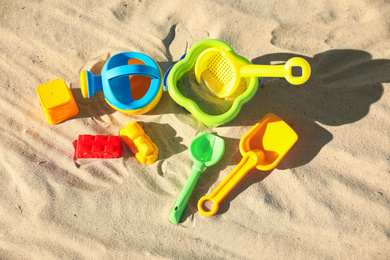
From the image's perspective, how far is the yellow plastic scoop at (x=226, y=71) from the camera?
131cm

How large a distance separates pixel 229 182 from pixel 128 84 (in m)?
0.65

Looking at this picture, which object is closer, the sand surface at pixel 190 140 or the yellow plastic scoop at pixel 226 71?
the yellow plastic scoop at pixel 226 71

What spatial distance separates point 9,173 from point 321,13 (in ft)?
5.70

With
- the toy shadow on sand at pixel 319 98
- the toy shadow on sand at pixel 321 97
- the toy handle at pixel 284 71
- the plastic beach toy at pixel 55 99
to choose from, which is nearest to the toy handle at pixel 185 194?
the toy shadow on sand at pixel 319 98

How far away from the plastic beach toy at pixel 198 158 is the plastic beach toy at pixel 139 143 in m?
0.19

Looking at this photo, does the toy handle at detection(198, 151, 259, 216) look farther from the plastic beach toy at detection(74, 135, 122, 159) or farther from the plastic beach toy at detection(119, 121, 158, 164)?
A: the plastic beach toy at detection(74, 135, 122, 159)

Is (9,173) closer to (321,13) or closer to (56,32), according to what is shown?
(56,32)

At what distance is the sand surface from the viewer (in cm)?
149

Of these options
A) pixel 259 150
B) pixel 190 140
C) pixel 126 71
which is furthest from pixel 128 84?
pixel 259 150

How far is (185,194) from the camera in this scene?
1451 mm

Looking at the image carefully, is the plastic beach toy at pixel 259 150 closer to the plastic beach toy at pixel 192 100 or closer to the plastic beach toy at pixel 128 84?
the plastic beach toy at pixel 192 100

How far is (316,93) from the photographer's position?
1609 mm

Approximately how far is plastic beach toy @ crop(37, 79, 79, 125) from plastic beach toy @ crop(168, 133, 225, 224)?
0.59 meters

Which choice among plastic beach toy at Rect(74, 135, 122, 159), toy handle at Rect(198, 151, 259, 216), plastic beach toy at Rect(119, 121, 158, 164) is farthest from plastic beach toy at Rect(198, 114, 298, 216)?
plastic beach toy at Rect(74, 135, 122, 159)
